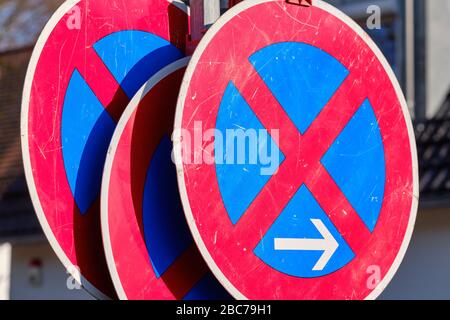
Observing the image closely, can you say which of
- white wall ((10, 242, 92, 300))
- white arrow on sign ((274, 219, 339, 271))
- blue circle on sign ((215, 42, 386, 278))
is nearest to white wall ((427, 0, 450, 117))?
white wall ((10, 242, 92, 300))

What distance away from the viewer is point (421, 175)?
8859 mm

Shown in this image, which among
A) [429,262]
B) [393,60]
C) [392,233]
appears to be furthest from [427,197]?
[392,233]

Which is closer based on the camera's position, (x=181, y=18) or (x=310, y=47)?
(x=310, y=47)

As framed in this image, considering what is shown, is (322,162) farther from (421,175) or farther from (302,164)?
(421,175)

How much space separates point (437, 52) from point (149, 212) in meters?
8.84

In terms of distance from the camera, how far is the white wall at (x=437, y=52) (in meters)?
11.1

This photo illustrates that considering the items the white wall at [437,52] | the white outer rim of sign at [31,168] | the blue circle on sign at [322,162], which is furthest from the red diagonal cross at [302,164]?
the white wall at [437,52]

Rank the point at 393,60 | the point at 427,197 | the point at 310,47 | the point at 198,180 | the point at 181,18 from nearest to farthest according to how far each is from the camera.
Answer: the point at 198,180 → the point at 310,47 → the point at 181,18 → the point at 427,197 → the point at 393,60

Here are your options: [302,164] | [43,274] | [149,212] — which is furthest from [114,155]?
[43,274]

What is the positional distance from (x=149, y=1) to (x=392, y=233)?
0.87 meters

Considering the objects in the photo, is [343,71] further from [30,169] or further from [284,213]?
[30,169]

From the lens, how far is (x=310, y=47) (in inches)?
113

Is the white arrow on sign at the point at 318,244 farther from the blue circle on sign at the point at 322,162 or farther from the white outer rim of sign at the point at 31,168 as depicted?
the white outer rim of sign at the point at 31,168
